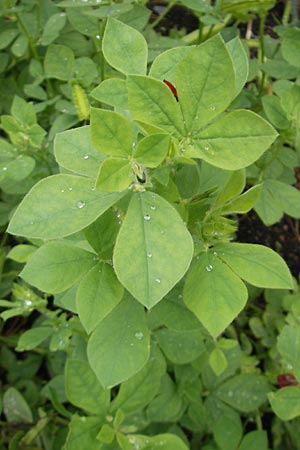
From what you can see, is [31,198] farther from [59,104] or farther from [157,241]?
[59,104]

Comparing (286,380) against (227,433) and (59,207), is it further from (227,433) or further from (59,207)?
(59,207)

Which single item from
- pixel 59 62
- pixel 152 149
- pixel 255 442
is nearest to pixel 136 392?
pixel 255 442

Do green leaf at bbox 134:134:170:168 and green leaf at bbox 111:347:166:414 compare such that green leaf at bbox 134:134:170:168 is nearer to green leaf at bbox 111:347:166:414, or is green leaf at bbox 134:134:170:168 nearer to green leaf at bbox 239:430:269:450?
green leaf at bbox 111:347:166:414

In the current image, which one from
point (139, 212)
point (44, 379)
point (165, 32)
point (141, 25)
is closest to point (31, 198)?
point (139, 212)

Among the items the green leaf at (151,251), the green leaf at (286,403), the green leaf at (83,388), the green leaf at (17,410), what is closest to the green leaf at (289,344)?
Result: the green leaf at (286,403)

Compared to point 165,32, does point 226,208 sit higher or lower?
higher

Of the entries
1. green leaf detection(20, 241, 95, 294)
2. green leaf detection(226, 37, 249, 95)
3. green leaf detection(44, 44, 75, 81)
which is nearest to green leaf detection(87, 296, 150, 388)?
green leaf detection(20, 241, 95, 294)
